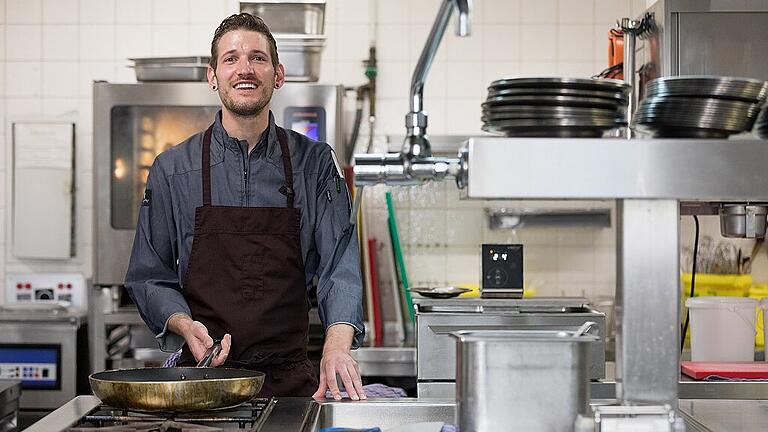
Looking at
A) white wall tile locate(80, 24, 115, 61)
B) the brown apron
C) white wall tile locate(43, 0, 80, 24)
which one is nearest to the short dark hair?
the brown apron

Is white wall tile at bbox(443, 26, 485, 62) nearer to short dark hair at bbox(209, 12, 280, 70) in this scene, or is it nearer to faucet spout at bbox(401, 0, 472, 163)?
short dark hair at bbox(209, 12, 280, 70)

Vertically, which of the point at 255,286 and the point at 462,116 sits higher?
the point at 462,116

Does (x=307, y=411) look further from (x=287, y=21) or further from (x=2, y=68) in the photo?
(x=2, y=68)

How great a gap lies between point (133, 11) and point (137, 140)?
3.00ft

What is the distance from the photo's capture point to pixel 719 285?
12.7 ft

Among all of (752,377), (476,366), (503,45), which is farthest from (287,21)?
(476,366)

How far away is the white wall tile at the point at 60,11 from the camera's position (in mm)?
4965

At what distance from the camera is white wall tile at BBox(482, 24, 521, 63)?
16.3 ft

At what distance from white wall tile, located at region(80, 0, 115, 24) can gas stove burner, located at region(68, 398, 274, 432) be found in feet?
11.2

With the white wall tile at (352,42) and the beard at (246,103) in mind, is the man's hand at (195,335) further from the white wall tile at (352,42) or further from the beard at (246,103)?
the white wall tile at (352,42)

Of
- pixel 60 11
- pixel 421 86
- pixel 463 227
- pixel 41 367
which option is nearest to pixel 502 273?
pixel 463 227

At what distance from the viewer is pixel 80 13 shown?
196 inches

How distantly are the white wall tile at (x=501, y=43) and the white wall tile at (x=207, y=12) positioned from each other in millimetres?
1256

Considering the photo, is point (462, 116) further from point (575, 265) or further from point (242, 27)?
point (242, 27)
